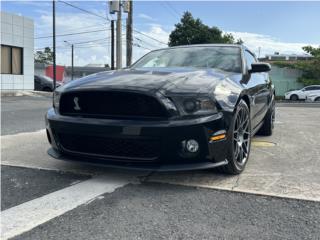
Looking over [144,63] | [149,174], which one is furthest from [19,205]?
[144,63]

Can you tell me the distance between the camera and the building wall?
3875 centimetres

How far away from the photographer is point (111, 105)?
124 inches

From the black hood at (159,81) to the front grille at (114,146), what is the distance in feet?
1.44

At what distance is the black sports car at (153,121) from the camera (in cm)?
296

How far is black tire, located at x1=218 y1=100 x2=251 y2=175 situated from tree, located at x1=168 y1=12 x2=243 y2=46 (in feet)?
137

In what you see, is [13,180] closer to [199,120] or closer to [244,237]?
[199,120]

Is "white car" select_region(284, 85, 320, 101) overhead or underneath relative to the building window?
underneath

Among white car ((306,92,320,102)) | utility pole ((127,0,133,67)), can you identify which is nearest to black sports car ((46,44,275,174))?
utility pole ((127,0,133,67))

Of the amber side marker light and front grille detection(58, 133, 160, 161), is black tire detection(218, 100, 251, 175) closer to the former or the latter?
the amber side marker light

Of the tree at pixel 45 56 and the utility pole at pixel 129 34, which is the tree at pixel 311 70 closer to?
the utility pole at pixel 129 34

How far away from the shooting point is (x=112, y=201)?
2777 mm

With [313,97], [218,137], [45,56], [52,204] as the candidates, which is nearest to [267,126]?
[218,137]

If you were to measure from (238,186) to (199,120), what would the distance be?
69cm

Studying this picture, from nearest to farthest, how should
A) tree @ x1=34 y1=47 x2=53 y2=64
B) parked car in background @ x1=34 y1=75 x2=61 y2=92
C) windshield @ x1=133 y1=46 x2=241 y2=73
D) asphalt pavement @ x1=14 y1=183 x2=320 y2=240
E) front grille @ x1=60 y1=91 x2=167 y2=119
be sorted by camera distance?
asphalt pavement @ x1=14 y1=183 x2=320 y2=240, front grille @ x1=60 y1=91 x2=167 y2=119, windshield @ x1=133 y1=46 x2=241 y2=73, parked car in background @ x1=34 y1=75 x2=61 y2=92, tree @ x1=34 y1=47 x2=53 y2=64
